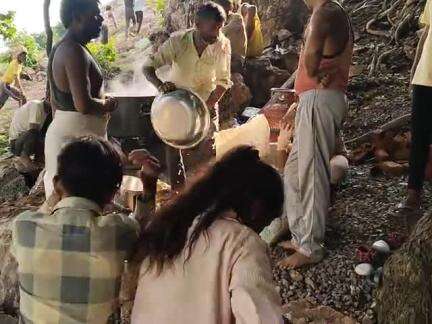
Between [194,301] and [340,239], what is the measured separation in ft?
6.38

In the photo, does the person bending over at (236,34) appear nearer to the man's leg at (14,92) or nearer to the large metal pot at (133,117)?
the large metal pot at (133,117)

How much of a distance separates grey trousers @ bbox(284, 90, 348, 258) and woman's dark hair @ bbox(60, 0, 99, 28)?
136 cm

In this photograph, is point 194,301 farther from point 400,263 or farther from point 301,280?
point 301,280

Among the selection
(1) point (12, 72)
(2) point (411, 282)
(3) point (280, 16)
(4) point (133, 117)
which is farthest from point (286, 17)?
(2) point (411, 282)

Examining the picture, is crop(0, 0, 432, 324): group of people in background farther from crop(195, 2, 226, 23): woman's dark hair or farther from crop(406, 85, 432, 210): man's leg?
crop(195, 2, 226, 23): woman's dark hair

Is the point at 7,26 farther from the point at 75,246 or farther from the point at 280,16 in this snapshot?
the point at 75,246

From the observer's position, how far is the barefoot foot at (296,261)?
3.05 meters

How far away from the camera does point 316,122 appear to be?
9.88 ft

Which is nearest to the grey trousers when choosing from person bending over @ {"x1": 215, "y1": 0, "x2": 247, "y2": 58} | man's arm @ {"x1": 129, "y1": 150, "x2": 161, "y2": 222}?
man's arm @ {"x1": 129, "y1": 150, "x2": 161, "y2": 222}

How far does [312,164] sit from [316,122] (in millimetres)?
246

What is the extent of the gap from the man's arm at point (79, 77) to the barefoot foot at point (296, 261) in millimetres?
1483

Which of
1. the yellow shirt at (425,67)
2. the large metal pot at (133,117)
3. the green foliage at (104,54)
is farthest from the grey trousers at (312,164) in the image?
the green foliage at (104,54)

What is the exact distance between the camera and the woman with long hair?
1583mm

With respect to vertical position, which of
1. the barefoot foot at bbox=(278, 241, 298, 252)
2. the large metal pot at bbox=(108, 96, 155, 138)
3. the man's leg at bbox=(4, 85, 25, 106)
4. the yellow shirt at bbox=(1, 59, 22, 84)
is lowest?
the man's leg at bbox=(4, 85, 25, 106)
